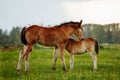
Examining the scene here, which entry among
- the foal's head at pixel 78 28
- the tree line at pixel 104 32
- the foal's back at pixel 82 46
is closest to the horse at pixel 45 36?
the foal's head at pixel 78 28

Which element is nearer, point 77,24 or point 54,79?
point 54,79

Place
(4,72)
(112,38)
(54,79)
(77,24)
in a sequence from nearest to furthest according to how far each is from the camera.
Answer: (54,79)
(4,72)
(77,24)
(112,38)

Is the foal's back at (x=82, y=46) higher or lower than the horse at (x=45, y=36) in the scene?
lower

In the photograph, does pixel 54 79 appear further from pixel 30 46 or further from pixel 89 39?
pixel 89 39

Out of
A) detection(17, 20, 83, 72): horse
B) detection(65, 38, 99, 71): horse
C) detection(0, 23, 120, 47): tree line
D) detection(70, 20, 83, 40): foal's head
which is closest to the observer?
detection(17, 20, 83, 72): horse

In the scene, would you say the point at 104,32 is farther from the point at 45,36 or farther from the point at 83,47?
the point at 45,36

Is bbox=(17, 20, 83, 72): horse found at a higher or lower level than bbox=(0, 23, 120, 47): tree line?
higher

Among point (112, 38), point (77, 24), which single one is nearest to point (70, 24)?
point (77, 24)

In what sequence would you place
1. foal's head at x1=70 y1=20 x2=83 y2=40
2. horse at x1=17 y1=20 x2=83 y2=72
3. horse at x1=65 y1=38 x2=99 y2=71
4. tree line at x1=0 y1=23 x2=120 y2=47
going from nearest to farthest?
horse at x1=17 y1=20 x2=83 y2=72 < foal's head at x1=70 y1=20 x2=83 y2=40 < horse at x1=65 y1=38 x2=99 y2=71 < tree line at x1=0 y1=23 x2=120 y2=47

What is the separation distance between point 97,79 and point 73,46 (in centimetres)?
520

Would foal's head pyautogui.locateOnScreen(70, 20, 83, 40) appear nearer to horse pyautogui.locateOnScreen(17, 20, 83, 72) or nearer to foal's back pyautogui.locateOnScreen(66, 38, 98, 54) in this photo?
horse pyautogui.locateOnScreen(17, 20, 83, 72)

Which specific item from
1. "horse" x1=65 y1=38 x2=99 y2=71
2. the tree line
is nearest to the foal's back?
"horse" x1=65 y1=38 x2=99 y2=71

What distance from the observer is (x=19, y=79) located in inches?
523

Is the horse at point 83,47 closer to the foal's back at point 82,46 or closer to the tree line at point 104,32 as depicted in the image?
the foal's back at point 82,46
